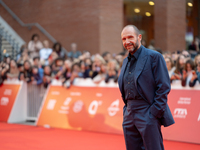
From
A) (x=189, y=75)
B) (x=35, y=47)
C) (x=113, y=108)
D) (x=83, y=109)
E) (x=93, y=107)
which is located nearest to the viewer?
(x=189, y=75)

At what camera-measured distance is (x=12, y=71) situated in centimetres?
1032

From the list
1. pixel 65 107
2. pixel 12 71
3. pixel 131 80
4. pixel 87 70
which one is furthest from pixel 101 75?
pixel 131 80

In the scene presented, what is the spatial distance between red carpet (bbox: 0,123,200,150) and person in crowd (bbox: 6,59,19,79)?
2.34 metres

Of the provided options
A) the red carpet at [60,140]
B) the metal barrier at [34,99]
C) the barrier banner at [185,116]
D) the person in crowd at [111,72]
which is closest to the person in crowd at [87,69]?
the person in crowd at [111,72]

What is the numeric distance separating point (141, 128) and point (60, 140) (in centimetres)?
397

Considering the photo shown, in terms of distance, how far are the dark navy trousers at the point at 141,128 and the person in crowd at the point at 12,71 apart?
741cm

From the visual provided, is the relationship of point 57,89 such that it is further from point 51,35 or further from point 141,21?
point 141,21

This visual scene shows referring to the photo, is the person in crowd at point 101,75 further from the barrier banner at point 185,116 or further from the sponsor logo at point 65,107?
the barrier banner at point 185,116

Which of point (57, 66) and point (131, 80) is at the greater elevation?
point (131, 80)

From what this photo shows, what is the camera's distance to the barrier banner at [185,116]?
650 cm

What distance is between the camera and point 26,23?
17453mm

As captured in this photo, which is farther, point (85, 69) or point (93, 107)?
point (85, 69)

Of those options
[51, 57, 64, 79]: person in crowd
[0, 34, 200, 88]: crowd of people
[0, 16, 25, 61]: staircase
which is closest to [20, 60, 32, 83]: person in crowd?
[0, 34, 200, 88]: crowd of people

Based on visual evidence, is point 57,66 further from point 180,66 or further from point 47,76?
point 180,66
